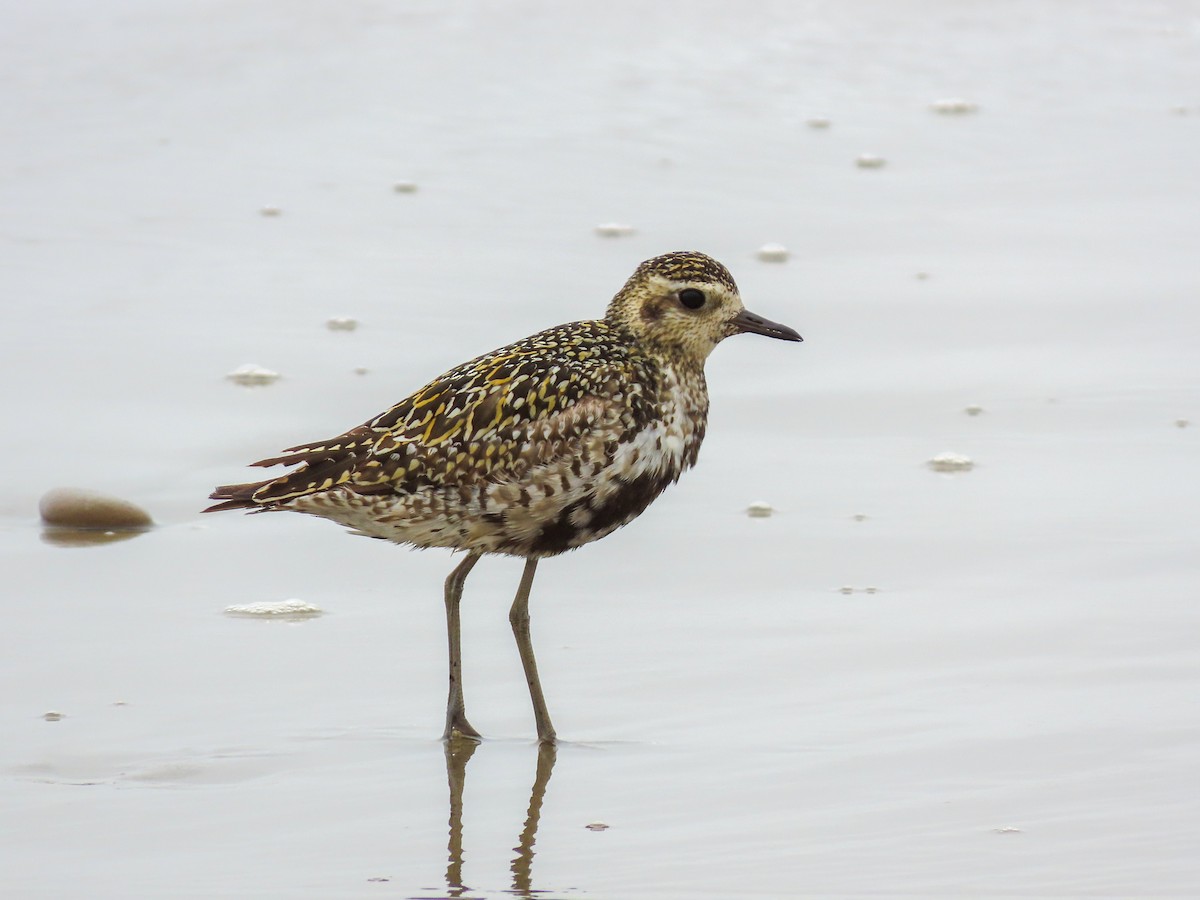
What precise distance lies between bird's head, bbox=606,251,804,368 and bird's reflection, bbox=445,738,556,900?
1.23 metres

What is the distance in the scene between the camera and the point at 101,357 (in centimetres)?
815

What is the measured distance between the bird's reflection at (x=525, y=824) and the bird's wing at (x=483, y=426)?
0.74 m

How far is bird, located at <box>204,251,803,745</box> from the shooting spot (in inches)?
205

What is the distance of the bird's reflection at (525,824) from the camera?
4363 millimetres

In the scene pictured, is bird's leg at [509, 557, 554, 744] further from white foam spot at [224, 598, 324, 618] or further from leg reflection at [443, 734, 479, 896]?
white foam spot at [224, 598, 324, 618]

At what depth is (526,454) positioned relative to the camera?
518 cm

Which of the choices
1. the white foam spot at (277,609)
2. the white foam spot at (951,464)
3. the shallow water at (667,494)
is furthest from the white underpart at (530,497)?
the white foam spot at (951,464)

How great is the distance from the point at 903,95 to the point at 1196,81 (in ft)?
6.57

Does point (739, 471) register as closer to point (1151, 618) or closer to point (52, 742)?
point (1151, 618)

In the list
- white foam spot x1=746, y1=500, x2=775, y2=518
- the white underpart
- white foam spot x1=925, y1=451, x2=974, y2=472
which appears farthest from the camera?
white foam spot x1=925, y1=451, x2=974, y2=472

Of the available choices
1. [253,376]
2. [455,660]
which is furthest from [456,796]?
[253,376]

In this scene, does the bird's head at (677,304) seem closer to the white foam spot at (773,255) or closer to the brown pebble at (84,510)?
the brown pebble at (84,510)

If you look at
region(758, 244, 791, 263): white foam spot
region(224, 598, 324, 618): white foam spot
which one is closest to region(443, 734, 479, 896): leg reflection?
region(224, 598, 324, 618): white foam spot

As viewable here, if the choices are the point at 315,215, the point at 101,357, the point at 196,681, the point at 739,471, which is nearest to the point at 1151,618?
the point at 739,471
